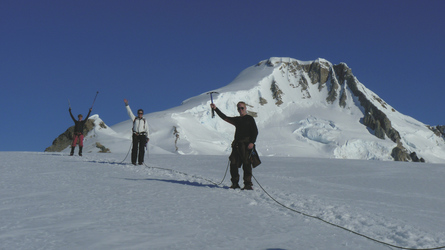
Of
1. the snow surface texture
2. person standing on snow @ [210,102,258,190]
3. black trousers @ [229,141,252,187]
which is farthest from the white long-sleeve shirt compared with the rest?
black trousers @ [229,141,252,187]

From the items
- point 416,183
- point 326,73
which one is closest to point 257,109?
point 326,73

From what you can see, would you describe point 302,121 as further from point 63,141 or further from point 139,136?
point 139,136

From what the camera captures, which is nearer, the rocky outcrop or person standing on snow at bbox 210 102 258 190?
person standing on snow at bbox 210 102 258 190

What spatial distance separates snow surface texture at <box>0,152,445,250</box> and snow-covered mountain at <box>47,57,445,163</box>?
131 ft

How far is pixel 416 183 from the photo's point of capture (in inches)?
390

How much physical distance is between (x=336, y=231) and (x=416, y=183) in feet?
20.0

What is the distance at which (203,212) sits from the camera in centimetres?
563

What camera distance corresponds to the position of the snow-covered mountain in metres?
82.1

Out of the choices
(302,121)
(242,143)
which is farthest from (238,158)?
(302,121)

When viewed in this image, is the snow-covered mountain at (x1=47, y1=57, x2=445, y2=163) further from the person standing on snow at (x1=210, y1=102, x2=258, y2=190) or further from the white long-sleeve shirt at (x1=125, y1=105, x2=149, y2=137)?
the person standing on snow at (x1=210, y1=102, x2=258, y2=190)

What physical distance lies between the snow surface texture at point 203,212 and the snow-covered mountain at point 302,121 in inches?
1572

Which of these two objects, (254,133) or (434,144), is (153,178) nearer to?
(254,133)

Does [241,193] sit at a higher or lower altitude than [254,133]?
lower

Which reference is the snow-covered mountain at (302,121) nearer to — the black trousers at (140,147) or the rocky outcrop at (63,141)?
the rocky outcrop at (63,141)
